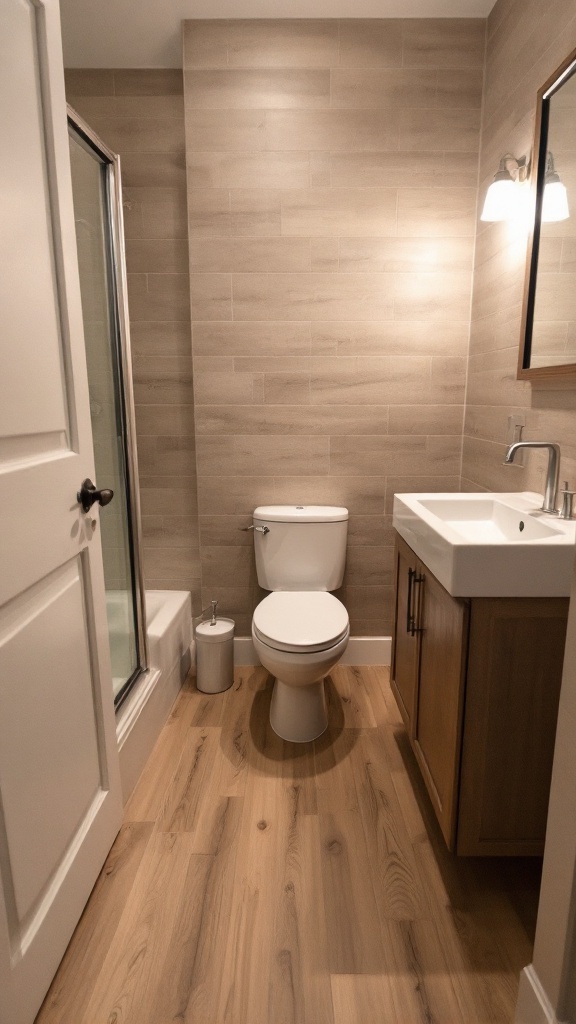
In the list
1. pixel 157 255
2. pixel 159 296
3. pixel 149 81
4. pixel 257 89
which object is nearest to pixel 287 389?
pixel 159 296

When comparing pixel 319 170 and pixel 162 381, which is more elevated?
pixel 319 170

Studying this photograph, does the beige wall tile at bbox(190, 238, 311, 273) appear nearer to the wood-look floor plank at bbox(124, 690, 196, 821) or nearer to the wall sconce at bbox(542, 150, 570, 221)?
the wall sconce at bbox(542, 150, 570, 221)

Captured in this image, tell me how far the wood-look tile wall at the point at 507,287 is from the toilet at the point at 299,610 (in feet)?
2.17

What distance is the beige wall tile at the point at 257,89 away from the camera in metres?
2.16

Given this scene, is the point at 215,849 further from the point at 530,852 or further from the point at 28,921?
the point at 530,852

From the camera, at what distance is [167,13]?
2.08 m

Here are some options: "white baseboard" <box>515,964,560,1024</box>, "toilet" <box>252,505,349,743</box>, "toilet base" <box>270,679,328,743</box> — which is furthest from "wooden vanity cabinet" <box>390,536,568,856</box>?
"toilet base" <box>270,679,328,743</box>

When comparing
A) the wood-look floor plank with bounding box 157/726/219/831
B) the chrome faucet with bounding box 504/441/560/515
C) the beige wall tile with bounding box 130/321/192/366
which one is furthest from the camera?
the beige wall tile with bounding box 130/321/192/366

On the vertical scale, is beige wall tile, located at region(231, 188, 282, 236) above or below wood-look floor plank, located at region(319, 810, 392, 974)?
above

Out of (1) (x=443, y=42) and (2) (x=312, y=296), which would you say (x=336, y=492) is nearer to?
(2) (x=312, y=296)

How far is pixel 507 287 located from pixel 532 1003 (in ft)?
6.44

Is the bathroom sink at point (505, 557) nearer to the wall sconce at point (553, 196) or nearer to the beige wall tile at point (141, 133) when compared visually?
the wall sconce at point (553, 196)

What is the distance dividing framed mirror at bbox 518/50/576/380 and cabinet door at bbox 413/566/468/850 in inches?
29.3

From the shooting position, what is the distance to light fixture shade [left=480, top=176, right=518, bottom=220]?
1.83 metres
